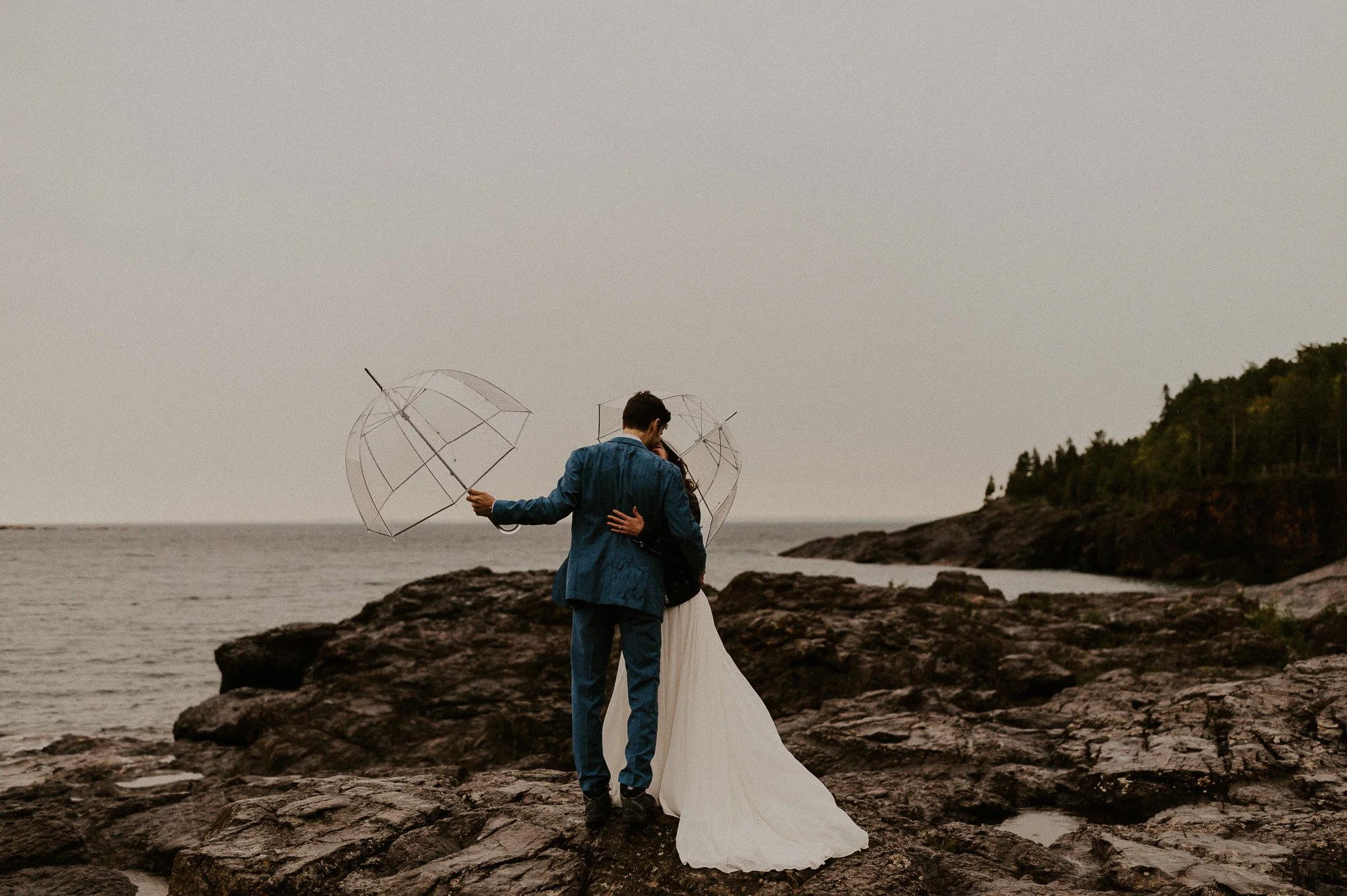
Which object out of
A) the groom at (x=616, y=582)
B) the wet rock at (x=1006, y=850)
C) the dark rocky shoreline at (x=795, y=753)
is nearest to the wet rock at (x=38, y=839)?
the dark rocky shoreline at (x=795, y=753)

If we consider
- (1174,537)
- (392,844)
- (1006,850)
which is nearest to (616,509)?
(392,844)

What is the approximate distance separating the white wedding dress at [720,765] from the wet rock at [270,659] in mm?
12896

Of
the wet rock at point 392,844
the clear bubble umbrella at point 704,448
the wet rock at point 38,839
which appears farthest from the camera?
the wet rock at point 38,839

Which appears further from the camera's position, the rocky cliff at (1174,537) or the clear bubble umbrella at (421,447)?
the rocky cliff at (1174,537)

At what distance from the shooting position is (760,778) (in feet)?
17.8

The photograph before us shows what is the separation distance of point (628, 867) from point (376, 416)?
3.14 metres

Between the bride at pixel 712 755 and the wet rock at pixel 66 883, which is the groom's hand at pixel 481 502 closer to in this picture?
the bride at pixel 712 755

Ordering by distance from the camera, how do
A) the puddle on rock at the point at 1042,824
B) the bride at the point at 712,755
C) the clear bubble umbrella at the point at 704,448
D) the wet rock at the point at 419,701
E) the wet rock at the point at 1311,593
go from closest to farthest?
the bride at the point at 712,755 < the clear bubble umbrella at the point at 704,448 < the puddle on rock at the point at 1042,824 < the wet rock at the point at 419,701 < the wet rock at the point at 1311,593

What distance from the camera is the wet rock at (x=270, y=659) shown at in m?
16.5

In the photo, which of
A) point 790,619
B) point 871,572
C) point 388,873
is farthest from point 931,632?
point 871,572

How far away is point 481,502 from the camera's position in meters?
5.22

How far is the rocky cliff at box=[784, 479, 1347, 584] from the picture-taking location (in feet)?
185

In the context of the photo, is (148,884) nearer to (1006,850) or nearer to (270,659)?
(1006,850)

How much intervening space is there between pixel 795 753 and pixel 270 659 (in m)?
11.4
